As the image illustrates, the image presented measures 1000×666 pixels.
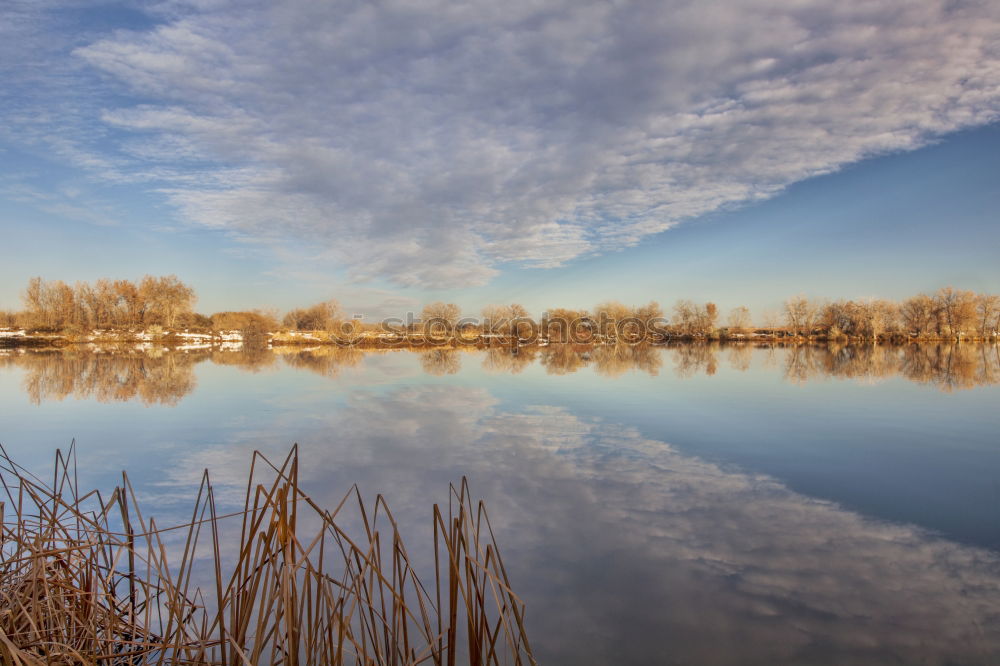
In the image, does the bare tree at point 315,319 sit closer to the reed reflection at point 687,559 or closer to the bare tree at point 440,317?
the bare tree at point 440,317

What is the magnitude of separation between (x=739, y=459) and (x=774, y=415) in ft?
12.4

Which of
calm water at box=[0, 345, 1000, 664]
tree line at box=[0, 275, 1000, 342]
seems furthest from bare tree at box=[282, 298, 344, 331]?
calm water at box=[0, 345, 1000, 664]

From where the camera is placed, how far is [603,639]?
8.82 feet

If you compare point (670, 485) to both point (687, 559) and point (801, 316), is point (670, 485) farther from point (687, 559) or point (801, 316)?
point (801, 316)

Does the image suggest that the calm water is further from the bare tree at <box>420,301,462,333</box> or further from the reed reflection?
the bare tree at <box>420,301,462,333</box>

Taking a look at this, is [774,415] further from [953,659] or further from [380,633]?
[380,633]

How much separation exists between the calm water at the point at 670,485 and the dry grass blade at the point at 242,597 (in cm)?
71

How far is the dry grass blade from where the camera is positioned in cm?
187

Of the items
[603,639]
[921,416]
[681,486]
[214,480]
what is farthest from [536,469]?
[921,416]

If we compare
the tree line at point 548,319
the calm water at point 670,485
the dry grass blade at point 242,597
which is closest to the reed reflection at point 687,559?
the calm water at point 670,485

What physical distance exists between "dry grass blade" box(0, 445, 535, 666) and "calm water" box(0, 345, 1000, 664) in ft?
2.33

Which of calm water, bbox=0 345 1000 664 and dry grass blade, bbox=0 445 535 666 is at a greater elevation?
dry grass blade, bbox=0 445 535 666

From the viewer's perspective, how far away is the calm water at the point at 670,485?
279 cm

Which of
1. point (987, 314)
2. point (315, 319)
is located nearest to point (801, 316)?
point (987, 314)
